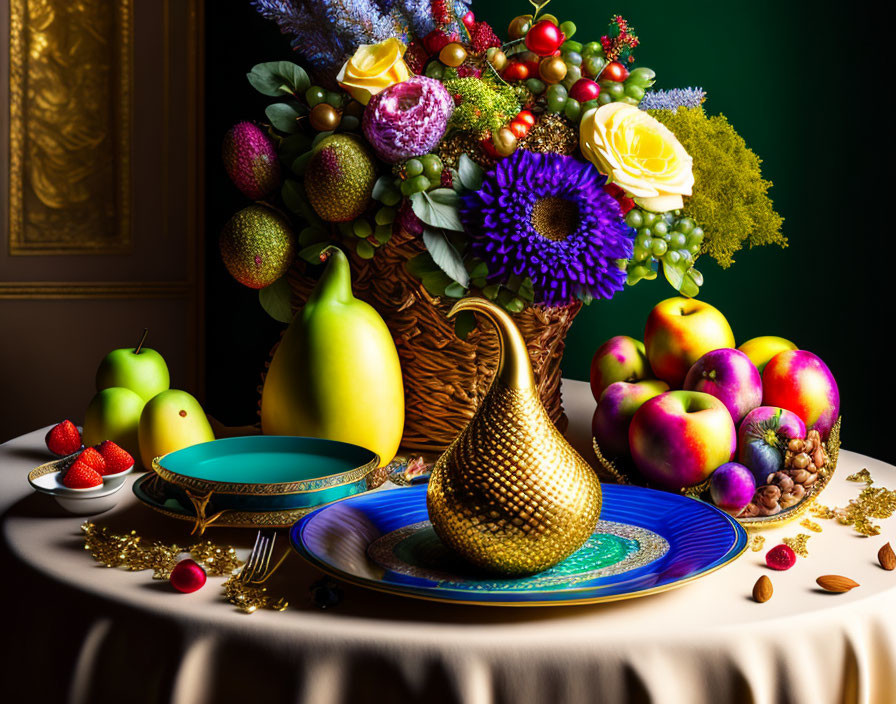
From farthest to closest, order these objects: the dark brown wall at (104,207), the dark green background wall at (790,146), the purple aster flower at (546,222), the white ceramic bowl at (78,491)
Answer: the dark brown wall at (104,207), the dark green background wall at (790,146), the purple aster flower at (546,222), the white ceramic bowl at (78,491)

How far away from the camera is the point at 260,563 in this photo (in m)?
0.66

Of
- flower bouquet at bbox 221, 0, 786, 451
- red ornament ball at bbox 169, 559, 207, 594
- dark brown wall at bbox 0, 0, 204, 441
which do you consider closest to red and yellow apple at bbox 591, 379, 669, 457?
flower bouquet at bbox 221, 0, 786, 451

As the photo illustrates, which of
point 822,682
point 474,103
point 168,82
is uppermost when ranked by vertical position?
point 168,82

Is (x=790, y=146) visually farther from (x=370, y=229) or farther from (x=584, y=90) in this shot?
(x=370, y=229)

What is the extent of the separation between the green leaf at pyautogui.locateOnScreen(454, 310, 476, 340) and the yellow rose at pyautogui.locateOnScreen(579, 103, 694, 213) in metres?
0.21

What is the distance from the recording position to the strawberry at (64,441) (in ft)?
3.25

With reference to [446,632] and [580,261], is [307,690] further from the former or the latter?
[580,261]

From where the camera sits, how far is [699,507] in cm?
73

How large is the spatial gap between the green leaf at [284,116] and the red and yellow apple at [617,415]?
470mm

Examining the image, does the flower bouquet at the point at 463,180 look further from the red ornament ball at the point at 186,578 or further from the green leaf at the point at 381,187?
the red ornament ball at the point at 186,578

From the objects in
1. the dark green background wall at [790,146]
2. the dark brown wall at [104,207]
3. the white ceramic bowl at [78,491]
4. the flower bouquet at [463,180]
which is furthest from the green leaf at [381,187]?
the dark brown wall at [104,207]

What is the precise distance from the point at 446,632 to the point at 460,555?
0.09 metres

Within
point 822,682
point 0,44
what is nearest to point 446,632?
point 822,682

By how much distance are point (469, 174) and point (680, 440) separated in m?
0.35
